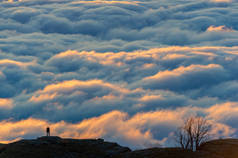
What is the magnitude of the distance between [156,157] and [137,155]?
14.2 ft

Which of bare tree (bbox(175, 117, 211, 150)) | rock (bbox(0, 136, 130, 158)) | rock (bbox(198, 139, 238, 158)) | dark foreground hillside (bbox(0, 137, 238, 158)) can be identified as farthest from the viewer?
bare tree (bbox(175, 117, 211, 150))

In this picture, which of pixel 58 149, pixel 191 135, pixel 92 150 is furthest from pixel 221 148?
pixel 58 149

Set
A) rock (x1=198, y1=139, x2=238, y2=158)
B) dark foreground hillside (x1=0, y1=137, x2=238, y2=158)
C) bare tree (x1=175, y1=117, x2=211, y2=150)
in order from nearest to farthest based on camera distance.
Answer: dark foreground hillside (x1=0, y1=137, x2=238, y2=158) < rock (x1=198, y1=139, x2=238, y2=158) < bare tree (x1=175, y1=117, x2=211, y2=150)

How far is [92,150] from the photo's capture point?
70875 mm

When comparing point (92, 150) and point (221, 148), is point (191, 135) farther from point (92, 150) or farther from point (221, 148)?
point (92, 150)

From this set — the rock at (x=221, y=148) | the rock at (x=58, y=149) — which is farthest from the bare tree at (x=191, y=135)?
the rock at (x=58, y=149)

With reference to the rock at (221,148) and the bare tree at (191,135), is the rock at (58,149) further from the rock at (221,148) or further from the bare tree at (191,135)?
the rock at (221,148)

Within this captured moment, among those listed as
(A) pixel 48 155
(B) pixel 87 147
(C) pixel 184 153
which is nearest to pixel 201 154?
(C) pixel 184 153

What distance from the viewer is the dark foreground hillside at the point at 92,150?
63.7m

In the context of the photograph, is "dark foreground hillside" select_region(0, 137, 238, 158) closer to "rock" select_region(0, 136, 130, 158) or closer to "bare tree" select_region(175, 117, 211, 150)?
"rock" select_region(0, 136, 130, 158)

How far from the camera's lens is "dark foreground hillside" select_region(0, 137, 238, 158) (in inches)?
2506

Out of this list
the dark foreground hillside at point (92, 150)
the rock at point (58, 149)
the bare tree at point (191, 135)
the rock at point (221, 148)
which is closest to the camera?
the dark foreground hillside at point (92, 150)

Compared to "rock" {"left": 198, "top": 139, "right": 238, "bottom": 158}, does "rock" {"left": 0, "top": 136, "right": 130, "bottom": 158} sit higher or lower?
higher

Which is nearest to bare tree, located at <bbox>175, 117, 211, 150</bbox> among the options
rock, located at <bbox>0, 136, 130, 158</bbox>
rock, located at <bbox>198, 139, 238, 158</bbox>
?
rock, located at <bbox>198, 139, 238, 158</bbox>
